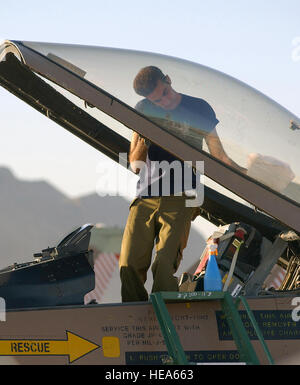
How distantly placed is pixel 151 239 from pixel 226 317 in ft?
2.82

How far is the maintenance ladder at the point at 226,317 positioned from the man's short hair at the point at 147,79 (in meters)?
1.30

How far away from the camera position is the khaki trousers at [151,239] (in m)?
4.86

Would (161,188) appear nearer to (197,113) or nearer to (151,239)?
(151,239)

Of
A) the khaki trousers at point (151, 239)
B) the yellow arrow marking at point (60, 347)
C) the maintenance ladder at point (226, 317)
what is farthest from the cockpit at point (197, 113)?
the yellow arrow marking at point (60, 347)

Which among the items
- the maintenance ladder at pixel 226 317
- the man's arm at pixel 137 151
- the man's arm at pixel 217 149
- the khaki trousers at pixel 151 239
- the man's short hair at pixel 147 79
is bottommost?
the maintenance ladder at pixel 226 317

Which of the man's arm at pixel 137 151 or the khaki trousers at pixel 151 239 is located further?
the man's arm at pixel 137 151

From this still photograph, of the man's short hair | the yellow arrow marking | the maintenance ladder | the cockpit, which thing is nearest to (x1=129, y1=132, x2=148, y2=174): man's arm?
the cockpit

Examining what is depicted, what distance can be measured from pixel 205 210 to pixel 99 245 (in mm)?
8601

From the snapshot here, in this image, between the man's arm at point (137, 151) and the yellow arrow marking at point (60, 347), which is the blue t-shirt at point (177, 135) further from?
the yellow arrow marking at point (60, 347)

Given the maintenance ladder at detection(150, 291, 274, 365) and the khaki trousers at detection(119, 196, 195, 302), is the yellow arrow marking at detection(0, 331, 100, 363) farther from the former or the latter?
the khaki trousers at detection(119, 196, 195, 302)

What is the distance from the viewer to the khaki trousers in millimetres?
4859
